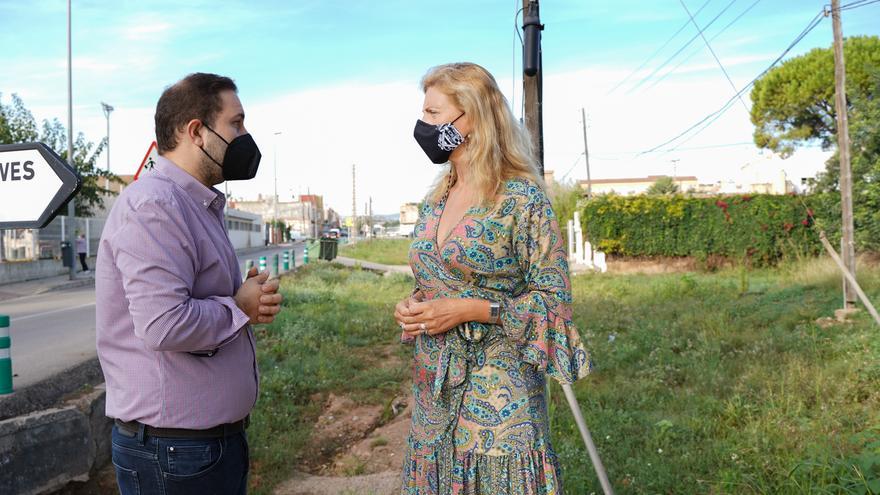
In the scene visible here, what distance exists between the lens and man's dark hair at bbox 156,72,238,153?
2.13m

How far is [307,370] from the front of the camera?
7.60 metres

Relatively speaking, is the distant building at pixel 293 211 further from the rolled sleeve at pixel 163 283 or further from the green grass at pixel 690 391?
the rolled sleeve at pixel 163 283

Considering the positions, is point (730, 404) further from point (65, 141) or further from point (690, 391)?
point (65, 141)

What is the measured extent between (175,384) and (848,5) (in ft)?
44.6

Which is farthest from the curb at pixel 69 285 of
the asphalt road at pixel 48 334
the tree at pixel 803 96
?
the tree at pixel 803 96

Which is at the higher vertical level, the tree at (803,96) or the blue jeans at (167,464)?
the tree at (803,96)

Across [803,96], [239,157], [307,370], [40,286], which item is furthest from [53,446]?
[803,96]

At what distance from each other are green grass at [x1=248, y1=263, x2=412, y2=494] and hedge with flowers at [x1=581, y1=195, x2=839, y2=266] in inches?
484

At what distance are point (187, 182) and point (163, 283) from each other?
1.33 ft

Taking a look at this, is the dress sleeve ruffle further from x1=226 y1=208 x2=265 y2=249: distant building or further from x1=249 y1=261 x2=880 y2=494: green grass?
x1=226 y1=208 x2=265 y2=249: distant building

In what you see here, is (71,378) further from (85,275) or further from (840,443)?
(85,275)

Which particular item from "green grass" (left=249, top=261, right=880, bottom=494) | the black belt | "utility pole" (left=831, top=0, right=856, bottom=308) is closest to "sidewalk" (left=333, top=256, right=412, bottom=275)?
"green grass" (left=249, top=261, right=880, bottom=494)

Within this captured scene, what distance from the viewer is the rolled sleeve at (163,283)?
6.03ft

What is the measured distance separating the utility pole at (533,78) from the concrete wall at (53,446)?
3.61 m
